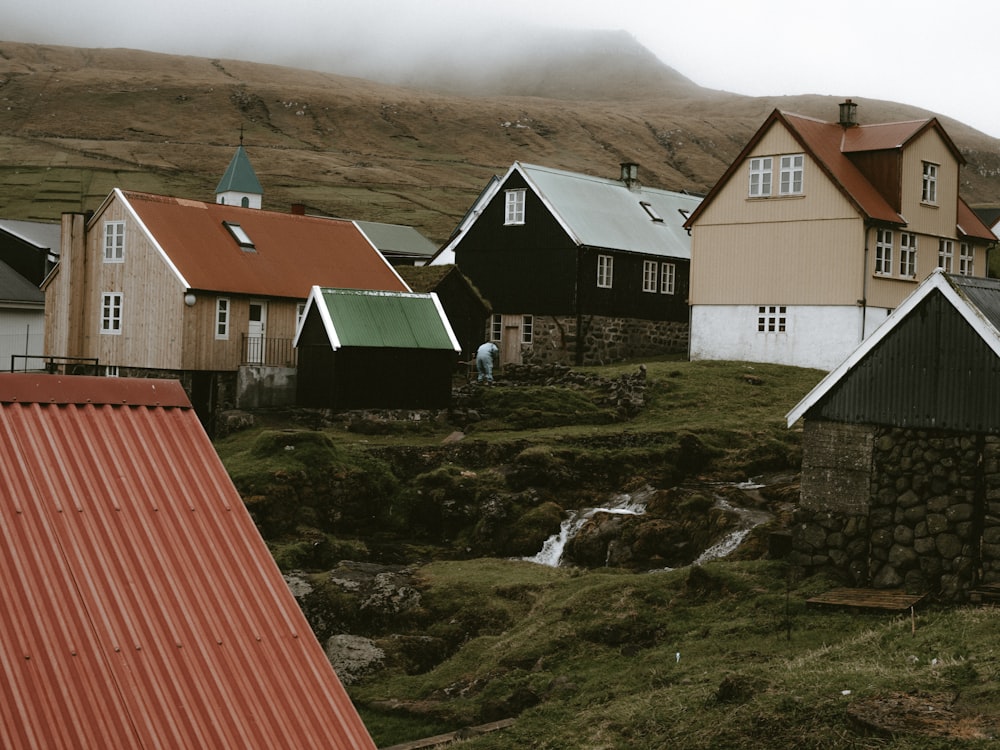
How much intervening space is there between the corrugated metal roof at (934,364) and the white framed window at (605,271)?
3167 cm

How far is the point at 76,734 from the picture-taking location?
778 cm

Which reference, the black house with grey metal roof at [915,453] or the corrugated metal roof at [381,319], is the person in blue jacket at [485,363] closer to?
the corrugated metal roof at [381,319]

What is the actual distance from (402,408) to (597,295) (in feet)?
52.1

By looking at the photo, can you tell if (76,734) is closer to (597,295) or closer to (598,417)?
(598,417)

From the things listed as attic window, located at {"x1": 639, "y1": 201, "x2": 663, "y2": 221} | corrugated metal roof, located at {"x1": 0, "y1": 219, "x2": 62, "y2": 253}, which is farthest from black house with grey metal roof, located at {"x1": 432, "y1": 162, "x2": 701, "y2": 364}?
corrugated metal roof, located at {"x1": 0, "y1": 219, "x2": 62, "y2": 253}

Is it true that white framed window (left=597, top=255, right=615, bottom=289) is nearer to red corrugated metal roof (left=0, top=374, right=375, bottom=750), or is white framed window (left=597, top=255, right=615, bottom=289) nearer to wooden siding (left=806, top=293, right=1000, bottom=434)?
wooden siding (left=806, top=293, right=1000, bottom=434)

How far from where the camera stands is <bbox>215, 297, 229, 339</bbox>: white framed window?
40812 millimetres

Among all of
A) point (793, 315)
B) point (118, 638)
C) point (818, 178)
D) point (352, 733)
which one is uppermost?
point (818, 178)

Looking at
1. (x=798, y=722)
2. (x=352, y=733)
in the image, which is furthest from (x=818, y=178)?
(x=352, y=733)

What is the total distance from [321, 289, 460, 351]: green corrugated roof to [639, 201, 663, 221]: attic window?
1948cm

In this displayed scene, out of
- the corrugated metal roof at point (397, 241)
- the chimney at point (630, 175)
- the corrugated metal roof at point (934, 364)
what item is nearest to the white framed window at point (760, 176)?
the chimney at point (630, 175)

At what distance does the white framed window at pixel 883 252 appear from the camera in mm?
43906

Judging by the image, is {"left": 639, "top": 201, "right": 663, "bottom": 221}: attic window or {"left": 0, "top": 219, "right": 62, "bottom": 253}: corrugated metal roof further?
{"left": 0, "top": 219, "right": 62, "bottom": 253}: corrugated metal roof

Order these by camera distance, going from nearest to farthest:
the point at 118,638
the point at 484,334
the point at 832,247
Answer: the point at 118,638, the point at 832,247, the point at 484,334
